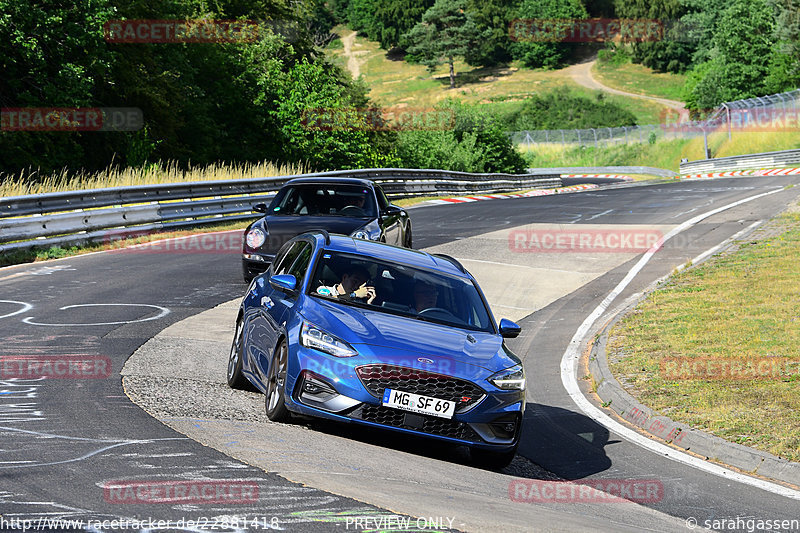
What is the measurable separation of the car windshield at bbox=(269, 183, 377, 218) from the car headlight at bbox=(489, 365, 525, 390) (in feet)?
25.7

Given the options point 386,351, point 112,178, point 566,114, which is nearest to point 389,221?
point 386,351

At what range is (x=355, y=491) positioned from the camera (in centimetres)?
614

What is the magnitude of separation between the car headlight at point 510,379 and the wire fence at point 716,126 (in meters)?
60.5

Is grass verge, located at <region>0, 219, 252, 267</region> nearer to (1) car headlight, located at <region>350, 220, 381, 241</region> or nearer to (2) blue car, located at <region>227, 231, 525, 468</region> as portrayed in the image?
(1) car headlight, located at <region>350, 220, 381, 241</region>

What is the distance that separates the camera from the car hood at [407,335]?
25.4 feet

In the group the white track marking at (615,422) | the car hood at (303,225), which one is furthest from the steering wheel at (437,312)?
the car hood at (303,225)

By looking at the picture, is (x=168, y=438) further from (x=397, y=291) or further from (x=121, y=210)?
(x=121, y=210)

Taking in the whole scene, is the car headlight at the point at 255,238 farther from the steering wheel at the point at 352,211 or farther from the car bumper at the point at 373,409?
the car bumper at the point at 373,409

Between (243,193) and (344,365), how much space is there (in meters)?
20.0

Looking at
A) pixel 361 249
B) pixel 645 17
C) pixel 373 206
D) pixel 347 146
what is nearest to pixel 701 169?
pixel 347 146

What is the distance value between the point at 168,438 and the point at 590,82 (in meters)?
138

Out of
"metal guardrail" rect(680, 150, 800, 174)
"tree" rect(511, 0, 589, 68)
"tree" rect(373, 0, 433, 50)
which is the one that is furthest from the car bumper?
"tree" rect(373, 0, 433, 50)

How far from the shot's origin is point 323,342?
25.4 ft

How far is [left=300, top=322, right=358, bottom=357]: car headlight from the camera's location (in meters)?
7.64
